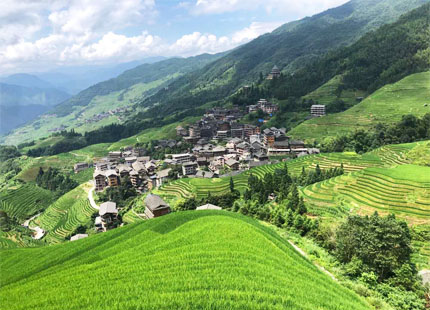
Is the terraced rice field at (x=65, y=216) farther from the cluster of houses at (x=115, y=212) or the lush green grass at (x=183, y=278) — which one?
the lush green grass at (x=183, y=278)

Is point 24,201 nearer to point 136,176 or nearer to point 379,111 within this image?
point 136,176

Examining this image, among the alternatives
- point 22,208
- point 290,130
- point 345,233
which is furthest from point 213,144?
point 345,233

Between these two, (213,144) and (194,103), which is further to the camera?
(194,103)

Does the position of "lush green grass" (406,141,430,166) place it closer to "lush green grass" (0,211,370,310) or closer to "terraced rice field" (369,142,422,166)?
"terraced rice field" (369,142,422,166)

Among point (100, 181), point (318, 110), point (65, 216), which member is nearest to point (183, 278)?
point (65, 216)

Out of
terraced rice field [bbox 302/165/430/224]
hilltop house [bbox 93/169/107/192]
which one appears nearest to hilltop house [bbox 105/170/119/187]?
hilltop house [bbox 93/169/107/192]

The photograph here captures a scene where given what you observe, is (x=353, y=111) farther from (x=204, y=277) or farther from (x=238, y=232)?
(x=204, y=277)

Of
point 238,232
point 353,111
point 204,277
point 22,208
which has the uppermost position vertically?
point 204,277
